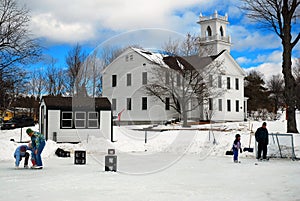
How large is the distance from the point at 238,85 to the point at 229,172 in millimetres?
42803

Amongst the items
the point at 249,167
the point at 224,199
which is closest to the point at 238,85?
the point at 249,167

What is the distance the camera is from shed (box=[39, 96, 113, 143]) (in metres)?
26.5

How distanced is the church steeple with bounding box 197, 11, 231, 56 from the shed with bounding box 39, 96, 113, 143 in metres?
29.0

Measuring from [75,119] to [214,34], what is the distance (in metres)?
33.9

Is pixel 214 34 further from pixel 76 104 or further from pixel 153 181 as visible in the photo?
pixel 153 181

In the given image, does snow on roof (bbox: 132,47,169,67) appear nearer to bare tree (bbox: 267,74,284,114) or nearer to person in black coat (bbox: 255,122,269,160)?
person in black coat (bbox: 255,122,269,160)

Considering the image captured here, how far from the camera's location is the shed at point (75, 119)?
1045 inches

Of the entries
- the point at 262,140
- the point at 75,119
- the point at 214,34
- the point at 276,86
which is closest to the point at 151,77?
the point at 214,34

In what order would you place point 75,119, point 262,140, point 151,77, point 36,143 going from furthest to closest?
1. point 151,77
2. point 75,119
3. point 262,140
4. point 36,143

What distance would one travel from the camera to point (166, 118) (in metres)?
47.4

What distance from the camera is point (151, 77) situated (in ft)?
152

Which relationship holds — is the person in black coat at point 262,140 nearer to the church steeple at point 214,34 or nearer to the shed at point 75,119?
the shed at point 75,119

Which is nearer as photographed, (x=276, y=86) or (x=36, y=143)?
(x=36, y=143)

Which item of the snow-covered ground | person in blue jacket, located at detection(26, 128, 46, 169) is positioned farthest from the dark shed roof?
person in blue jacket, located at detection(26, 128, 46, 169)
